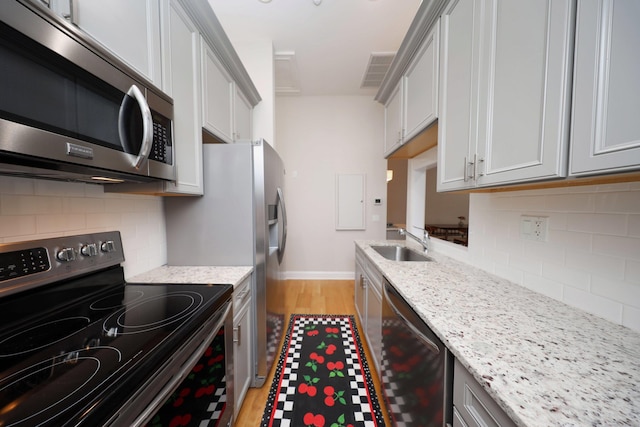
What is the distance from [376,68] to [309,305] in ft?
10.4

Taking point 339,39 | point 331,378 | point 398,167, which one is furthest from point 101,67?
point 398,167

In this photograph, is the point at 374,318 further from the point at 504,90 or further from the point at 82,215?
the point at 82,215

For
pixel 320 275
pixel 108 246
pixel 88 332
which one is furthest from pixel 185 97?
pixel 320 275

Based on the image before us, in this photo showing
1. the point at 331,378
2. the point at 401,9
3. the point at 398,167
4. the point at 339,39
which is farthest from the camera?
the point at 398,167

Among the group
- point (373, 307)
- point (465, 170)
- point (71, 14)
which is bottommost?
point (373, 307)

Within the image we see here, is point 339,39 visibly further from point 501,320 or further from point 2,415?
point 2,415

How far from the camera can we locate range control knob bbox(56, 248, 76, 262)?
0.89 metres

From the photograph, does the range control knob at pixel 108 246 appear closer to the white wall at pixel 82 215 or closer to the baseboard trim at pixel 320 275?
the white wall at pixel 82 215

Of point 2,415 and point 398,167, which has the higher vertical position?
point 398,167

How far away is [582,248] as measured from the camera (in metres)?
0.91

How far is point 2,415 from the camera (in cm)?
41

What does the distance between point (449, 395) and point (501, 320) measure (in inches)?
12.8

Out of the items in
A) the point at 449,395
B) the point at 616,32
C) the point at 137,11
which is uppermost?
the point at 137,11

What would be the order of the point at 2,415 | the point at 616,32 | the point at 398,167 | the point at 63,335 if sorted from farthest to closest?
1. the point at 398,167
2. the point at 63,335
3. the point at 616,32
4. the point at 2,415
